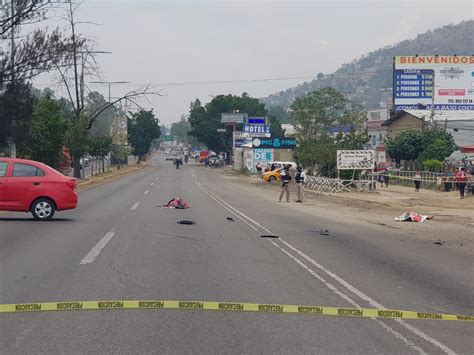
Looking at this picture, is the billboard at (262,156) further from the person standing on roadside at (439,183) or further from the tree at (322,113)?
the person standing on roadside at (439,183)

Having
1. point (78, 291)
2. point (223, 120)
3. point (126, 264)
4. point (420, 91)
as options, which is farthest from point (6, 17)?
Result: point (223, 120)

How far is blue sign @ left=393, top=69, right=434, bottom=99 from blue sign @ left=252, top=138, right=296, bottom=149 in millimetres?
18507

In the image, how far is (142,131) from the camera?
118 metres

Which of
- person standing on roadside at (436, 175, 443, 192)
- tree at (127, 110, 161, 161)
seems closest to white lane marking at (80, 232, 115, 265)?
person standing on roadside at (436, 175, 443, 192)

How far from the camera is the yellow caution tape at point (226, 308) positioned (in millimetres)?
8031

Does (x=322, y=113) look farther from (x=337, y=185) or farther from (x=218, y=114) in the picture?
(x=337, y=185)

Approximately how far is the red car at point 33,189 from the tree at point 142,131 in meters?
97.3

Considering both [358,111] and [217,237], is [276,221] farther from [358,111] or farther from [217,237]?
[358,111]

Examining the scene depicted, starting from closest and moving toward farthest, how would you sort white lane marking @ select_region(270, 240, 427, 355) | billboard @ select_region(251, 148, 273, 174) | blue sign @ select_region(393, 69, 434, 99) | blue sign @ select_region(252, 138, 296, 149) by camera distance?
white lane marking @ select_region(270, 240, 427, 355) → blue sign @ select_region(252, 138, 296, 149) → billboard @ select_region(251, 148, 273, 174) → blue sign @ select_region(393, 69, 434, 99)

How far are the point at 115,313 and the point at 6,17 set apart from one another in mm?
21179

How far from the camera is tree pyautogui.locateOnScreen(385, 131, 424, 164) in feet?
199

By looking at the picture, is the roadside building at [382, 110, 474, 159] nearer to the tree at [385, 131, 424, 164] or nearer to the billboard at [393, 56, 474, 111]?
the billboard at [393, 56, 474, 111]

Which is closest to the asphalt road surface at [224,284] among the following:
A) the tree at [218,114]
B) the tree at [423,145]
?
the tree at [423,145]

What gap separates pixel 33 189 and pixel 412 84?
217 ft
